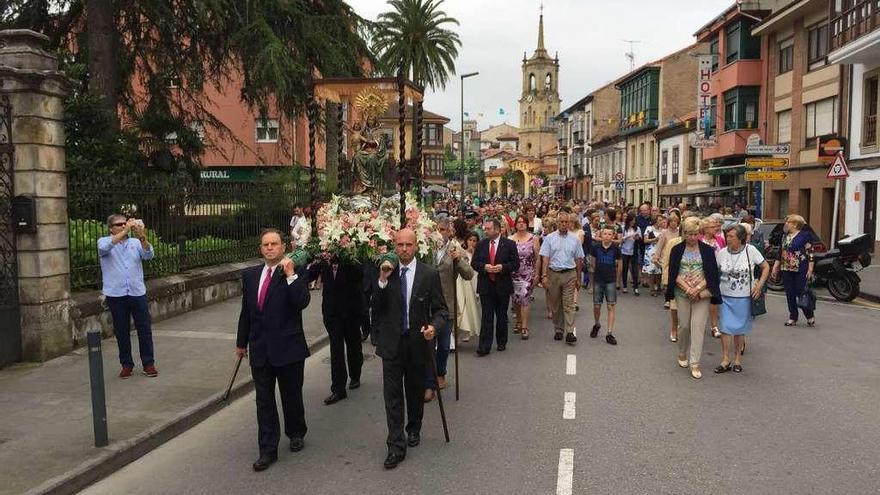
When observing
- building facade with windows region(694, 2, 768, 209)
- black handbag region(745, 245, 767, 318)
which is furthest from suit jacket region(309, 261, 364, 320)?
building facade with windows region(694, 2, 768, 209)

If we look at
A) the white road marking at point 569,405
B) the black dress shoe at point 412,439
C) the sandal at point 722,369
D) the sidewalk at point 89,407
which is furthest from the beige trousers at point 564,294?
the black dress shoe at point 412,439

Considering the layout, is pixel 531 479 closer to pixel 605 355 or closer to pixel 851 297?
pixel 605 355

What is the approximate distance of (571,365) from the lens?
8523 millimetres

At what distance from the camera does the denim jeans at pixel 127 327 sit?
24.9ft

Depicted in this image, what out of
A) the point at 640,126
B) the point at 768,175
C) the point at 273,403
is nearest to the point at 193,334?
the point at 273,403

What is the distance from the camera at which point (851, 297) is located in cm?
1378

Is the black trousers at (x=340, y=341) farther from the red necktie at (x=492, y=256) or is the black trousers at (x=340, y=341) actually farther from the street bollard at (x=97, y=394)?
the red necktie at (x=492, y=256)

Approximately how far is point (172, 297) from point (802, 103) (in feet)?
80.4

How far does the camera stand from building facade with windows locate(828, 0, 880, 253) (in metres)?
20.9

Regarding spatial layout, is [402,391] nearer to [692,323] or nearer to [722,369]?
[692,323]

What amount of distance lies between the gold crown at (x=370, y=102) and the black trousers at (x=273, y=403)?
12.2 ft

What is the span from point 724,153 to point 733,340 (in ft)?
85.4

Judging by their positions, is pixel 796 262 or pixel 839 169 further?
pixel 839 169

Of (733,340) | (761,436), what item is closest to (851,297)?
(733,340)
